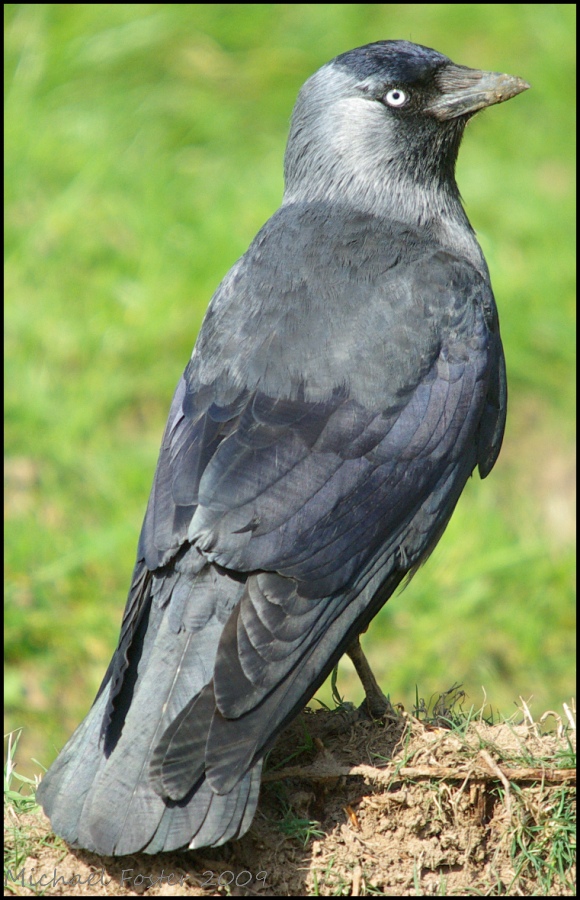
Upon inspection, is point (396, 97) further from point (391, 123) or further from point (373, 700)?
point (373, 700)

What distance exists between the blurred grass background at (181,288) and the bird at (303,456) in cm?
188

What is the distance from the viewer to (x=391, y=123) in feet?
14.9

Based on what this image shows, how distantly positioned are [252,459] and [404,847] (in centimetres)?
127

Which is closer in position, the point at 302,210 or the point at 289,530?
the point at 289,530

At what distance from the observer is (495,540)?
21.2 ft

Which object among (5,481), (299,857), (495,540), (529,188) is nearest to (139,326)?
(5,481)

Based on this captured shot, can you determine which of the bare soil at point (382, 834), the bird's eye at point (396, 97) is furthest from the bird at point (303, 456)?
the bare soil at point (382, 834)

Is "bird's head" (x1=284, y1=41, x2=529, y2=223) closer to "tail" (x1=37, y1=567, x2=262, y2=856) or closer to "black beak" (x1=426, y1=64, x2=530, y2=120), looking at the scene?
"black beak" (x1=426, y1=64, x2=530, y2=120)

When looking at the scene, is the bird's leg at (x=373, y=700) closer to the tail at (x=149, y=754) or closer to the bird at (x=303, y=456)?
the bird at (x=303, y=456)

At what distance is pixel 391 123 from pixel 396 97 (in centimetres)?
10

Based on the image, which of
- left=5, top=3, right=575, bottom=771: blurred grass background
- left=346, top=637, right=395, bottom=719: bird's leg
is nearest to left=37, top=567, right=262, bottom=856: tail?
left=346, top=637, right=395, bottom=719: bird's leg

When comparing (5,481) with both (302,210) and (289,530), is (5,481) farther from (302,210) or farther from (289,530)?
(289,530)

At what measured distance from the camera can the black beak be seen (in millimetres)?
4441

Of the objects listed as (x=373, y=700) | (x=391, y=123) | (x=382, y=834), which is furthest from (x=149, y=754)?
(x=391, y=123)
